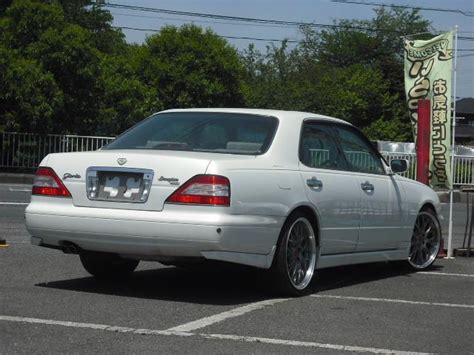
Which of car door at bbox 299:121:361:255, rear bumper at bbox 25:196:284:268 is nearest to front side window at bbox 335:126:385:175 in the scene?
car door at bbox 299:121:361:255

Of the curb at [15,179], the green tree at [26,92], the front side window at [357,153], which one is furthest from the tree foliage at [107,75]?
the front side window at [357,153]

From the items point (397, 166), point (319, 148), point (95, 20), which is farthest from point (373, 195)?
point (95, 20)

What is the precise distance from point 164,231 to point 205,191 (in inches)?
16.1

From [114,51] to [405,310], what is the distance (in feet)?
159

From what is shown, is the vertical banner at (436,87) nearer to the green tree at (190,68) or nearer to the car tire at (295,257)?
the car tire at (295,257)

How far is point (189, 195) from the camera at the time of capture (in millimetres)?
6348

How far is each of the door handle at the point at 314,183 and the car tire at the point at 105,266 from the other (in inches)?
66.2

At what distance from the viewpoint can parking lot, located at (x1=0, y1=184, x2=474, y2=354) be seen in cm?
523

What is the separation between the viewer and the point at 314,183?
23.5 feet

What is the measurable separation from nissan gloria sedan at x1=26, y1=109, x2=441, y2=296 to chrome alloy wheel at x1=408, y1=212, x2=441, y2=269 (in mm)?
911

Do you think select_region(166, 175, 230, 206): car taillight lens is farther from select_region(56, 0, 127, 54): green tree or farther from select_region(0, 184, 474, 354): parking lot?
select_region(56, 0, 127, 54): green tree

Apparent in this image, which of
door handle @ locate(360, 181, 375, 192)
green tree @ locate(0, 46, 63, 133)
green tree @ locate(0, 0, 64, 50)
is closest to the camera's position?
door handle @ locate(360, 181, 375, 192)

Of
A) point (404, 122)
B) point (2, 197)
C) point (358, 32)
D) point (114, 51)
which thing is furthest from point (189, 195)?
point (358, 32)

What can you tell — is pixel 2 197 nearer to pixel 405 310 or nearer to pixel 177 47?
pixel 405 310
